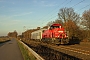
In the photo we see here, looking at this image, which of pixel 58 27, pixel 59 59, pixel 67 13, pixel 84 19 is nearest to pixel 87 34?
pixel 84 19

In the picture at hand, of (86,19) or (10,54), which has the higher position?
(86,19)

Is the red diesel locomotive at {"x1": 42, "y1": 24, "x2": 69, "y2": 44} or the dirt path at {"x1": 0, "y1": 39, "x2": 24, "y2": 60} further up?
the red diesel locomotive at {"x1": 42, "y1": 24, "x2": 69, "y2": 44}

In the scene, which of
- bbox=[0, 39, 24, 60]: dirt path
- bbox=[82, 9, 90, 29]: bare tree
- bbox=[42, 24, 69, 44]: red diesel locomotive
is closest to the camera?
bbox=[0, 39, 24, 60]: dirt path

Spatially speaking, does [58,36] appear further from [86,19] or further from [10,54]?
[86,19]

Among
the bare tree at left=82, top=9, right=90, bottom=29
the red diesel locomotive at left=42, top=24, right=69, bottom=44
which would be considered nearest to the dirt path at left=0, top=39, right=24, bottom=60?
the red diesel locomotive at left=42, top=24, right=69, bottom=44

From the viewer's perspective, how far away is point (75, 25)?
58.1 m

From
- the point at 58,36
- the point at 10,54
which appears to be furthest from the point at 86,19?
the point at 10,54

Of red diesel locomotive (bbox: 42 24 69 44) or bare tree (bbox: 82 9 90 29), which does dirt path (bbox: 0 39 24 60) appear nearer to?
red diesel locomotive (bbox: 42 24 69 44)

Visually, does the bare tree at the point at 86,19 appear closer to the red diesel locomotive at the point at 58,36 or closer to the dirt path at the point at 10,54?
the red diesel locomotive at the point at 58,36

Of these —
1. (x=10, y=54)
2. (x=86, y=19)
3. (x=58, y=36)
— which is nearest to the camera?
(x=10, y=54)

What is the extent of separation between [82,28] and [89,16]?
5404 mm

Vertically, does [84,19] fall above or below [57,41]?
above

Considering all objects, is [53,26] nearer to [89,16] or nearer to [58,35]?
[58,35]

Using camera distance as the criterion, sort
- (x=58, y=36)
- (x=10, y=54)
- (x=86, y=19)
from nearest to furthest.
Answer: (x=10, y=54) < (x=58, y=36) < (x=86, y=19)
